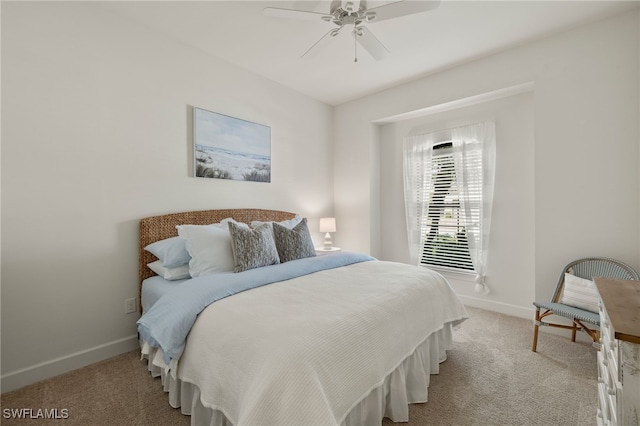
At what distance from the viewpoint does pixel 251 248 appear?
235 centimetres

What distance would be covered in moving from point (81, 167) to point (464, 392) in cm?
317

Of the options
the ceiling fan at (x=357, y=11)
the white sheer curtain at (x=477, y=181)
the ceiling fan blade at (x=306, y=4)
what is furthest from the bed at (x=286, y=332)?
the ceiling fan blade at (x=306, y=4)

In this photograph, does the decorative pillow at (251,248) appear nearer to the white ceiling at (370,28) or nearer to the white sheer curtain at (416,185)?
the white ceiling at (370,28)

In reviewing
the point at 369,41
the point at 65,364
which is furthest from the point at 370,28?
the point at 65,364

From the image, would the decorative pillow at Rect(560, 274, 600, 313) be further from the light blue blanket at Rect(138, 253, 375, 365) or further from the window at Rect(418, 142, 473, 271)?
the light blue blanket at Rect(138, 253, 375, 365)

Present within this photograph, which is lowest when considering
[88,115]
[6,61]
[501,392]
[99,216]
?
[501,392]

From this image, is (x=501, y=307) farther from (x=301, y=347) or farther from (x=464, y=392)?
(x=301, y=347)

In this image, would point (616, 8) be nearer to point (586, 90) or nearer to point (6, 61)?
point (586, 90)

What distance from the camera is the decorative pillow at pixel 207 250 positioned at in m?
2.26

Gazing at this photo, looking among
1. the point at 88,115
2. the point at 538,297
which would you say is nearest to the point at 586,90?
the point at 538,297

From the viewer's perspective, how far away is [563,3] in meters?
2.36

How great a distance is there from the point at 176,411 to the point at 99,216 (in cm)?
158

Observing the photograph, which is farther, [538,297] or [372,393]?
[538,297]

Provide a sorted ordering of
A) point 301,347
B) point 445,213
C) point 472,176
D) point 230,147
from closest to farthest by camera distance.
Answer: point 301,347, point 230,147, point 472,176, point 445,213
